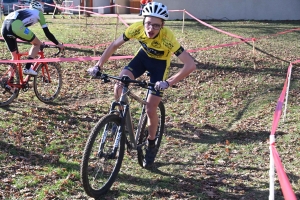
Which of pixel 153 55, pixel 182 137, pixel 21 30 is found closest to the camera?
pixel 153 55

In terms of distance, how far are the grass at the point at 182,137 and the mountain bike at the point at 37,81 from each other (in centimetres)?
22

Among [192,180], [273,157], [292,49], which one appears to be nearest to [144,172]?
[192,180]

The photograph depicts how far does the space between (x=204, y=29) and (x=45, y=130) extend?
1393 centimetres

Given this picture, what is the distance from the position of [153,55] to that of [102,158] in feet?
4.83

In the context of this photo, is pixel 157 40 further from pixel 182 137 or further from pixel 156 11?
pixel 182 137

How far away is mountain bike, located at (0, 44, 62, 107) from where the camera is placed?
24.3 feet

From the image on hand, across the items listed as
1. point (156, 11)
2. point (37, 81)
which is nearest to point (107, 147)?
point (156, 11)

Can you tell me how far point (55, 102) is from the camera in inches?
328

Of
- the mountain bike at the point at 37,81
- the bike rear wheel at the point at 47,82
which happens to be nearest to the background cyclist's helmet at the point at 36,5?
the mountain bike at the point at 37,81

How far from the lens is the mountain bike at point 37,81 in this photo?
7.39 meters

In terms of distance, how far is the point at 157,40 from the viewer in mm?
4957

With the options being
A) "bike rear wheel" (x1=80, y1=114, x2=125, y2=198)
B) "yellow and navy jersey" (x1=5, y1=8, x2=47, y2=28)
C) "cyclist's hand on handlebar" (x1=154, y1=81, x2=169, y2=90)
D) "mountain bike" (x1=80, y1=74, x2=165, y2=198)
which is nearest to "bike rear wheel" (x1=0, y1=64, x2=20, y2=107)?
"yellow and navy jersey" (x1=5, y1=8, x2=47, y2=28)

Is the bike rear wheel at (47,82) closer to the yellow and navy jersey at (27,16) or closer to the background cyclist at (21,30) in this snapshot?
the background cyclist at (21,30)

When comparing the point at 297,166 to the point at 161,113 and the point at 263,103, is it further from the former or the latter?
the point at 263,103
